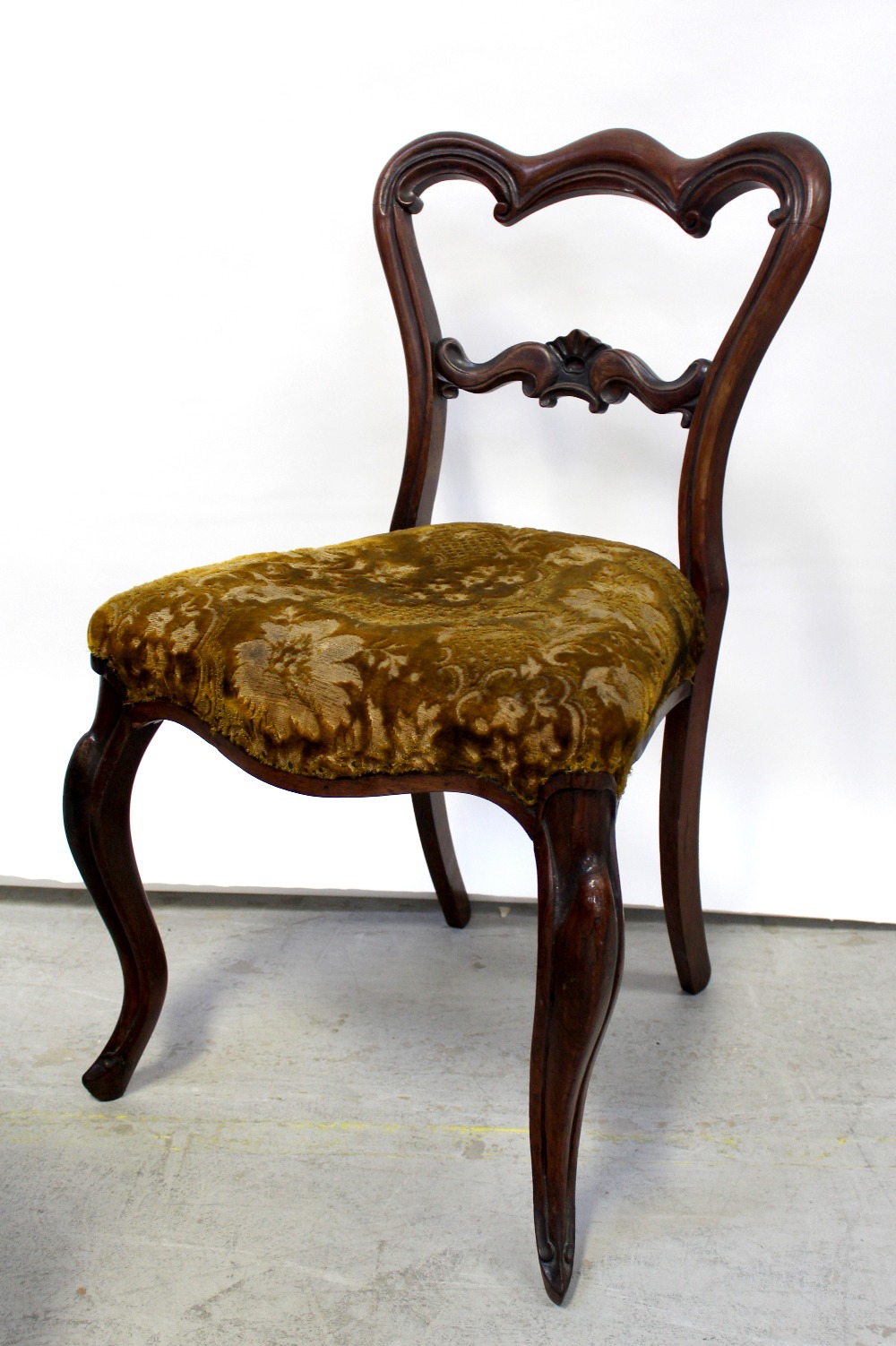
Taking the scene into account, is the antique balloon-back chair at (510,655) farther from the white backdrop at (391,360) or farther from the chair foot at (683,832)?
the white backdrop at (391,360)

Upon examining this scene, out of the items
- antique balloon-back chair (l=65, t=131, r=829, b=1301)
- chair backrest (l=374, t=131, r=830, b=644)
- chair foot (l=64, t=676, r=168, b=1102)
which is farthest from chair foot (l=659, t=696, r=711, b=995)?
chair foot (l=64, t=676, r=168, b=1102)

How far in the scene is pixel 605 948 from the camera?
929 millimetres

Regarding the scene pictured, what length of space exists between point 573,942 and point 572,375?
0.74 meters

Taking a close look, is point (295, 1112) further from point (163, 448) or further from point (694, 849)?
point (163, 448)

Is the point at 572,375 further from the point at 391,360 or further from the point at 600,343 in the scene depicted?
the point at 391,360

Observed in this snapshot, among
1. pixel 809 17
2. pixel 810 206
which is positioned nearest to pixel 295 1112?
pixel 810 206

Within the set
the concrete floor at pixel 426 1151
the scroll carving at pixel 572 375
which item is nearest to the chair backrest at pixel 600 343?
the scroll carving at pixel 572 375

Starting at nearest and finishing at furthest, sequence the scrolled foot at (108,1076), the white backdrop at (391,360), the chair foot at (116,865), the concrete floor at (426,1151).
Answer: the concrete floor at (426,1151)
the chair foot at (116,865)
the scrolled foot at (108,1076)
the white backdrop at (391,360)

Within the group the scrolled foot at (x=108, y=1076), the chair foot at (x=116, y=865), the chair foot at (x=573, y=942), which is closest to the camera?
the chair foot at (x=573, y=942)

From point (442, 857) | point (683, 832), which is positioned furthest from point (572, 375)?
point (442, 857)

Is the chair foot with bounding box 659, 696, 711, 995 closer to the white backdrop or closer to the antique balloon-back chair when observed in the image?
the antique balloon-back chair

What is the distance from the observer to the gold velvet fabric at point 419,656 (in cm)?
94

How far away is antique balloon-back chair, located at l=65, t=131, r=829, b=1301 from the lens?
944mm

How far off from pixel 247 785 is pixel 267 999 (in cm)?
43
